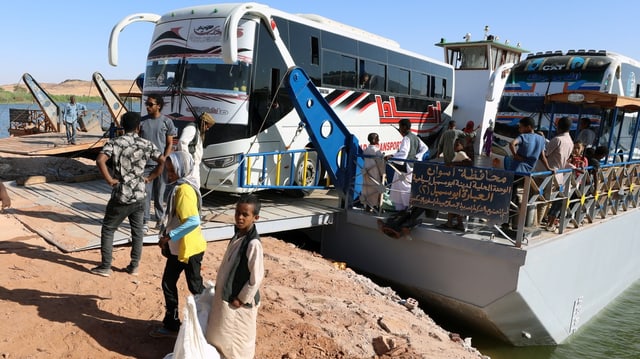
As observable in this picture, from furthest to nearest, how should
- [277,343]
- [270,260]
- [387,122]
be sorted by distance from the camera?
[387,122], [270,260], [277,343]

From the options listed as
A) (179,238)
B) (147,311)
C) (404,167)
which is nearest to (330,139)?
(404,167)

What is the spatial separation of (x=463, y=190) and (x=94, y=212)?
5386 mm

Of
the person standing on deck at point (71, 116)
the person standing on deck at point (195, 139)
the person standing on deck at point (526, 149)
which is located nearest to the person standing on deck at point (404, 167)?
the person standing on deck at point (526, 149)

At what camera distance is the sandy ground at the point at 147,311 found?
3900 mm

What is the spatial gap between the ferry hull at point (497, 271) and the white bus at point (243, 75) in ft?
5.97

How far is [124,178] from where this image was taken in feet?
15.8

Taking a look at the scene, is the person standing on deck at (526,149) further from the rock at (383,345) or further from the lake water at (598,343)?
the rock at (383,345)

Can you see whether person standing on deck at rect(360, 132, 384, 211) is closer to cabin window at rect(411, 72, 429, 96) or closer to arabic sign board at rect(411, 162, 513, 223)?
arabic sign board at rect(411, 162, 513, 223)

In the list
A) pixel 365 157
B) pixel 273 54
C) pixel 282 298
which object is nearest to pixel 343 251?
pixel 365 157

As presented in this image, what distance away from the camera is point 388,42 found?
11.0 meters

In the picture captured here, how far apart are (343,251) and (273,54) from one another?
3.56 m

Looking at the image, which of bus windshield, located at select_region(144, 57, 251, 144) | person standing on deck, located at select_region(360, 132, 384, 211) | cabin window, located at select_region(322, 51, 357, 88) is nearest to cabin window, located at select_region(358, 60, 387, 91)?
cabin window, located at select_region(322, 51, 357, 88)

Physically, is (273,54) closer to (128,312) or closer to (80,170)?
(128,312)

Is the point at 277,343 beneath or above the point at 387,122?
beneath
